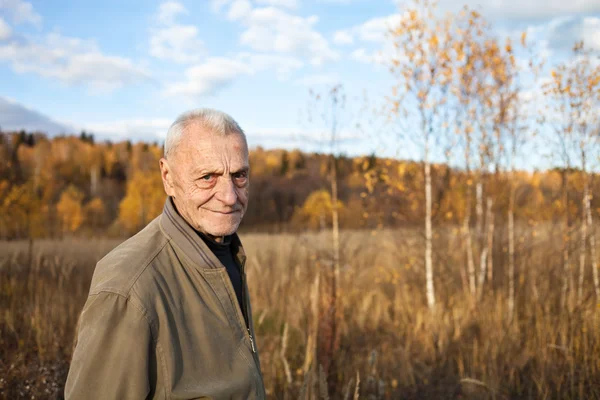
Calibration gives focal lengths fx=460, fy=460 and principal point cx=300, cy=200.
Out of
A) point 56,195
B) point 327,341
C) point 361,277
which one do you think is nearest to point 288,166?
point 56,195

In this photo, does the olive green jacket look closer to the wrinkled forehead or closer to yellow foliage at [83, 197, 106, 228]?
the wrinkled forehead

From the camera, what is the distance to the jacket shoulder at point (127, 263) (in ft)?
4.64

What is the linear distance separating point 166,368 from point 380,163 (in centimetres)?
706

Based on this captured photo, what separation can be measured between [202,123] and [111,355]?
885 mm

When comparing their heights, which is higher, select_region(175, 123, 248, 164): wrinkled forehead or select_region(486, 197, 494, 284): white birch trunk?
select_region(175, 123, 248, 164): wrinkled forehead

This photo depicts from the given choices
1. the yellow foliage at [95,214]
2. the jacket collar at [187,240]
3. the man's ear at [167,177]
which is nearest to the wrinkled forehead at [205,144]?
the man's ear at [167,177]

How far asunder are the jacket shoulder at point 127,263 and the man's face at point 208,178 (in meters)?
0.24

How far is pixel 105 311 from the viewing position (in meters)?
1.37

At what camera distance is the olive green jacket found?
4.47 feet

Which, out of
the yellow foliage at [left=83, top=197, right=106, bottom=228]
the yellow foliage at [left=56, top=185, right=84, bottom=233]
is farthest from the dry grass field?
the yellow foliage at [left=83, top=197, right=106, bottom=228]

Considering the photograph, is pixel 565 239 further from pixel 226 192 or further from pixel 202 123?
pixel 202 123

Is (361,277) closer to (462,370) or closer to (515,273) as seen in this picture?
(515,273)

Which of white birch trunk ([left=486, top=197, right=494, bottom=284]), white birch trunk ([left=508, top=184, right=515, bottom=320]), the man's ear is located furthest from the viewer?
white birch trunk ([left=486, top=197, right=494, bottom=284])

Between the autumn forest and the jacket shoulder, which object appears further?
the autumn forest
